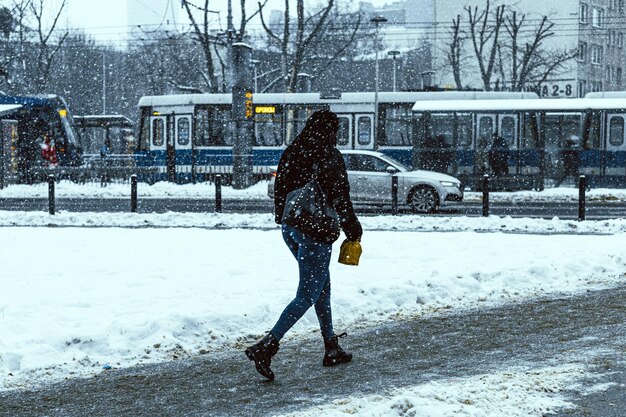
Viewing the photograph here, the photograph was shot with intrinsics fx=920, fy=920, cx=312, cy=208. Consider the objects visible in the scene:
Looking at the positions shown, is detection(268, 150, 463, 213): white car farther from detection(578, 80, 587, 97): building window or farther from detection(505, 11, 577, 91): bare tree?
detection(578, 80, 587, 97): building window

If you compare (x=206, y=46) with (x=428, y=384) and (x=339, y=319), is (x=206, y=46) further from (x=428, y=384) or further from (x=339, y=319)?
(x=428, y=384)

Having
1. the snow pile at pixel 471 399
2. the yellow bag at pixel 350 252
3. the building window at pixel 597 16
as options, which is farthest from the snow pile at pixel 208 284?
the building window at pixel 597 16

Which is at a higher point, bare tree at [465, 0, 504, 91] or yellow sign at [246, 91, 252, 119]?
bare tree at [465, 0, 504, 91]

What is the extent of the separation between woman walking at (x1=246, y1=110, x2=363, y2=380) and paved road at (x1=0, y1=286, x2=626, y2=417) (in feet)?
0.94

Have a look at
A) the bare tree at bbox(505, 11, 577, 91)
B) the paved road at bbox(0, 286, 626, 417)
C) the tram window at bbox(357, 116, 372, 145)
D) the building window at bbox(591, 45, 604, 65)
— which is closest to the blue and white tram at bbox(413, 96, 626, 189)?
the tram window at bbox(357, 116, 372, 145)

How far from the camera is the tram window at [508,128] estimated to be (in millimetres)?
31109

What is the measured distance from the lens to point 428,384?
234 inches

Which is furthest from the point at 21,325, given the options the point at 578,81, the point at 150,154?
the point at 578,81

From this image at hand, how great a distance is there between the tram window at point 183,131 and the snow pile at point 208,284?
19221 mm

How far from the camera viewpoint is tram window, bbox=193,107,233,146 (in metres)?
34.5

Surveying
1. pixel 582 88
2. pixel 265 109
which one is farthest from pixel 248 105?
pixel 582 88

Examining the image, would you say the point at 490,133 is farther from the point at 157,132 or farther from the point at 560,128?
the point at 157,132

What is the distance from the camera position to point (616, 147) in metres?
30.6

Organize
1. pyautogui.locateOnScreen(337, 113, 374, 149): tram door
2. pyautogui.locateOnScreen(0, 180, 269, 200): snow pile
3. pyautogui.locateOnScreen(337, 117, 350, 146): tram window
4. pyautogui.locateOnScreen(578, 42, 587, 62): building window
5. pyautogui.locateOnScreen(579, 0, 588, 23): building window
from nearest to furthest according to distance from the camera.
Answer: pyautogui.locateOnScreen(0, 180, 269, 200): snow pile, pyautogui.locateOnScreen(337, 113, 374, 149): tram door, pyautogui.locateOnScreen(337, 117, 350, 146): tram window, pyautogui.locateOnScreen(578, 42, 587, 62): building window, pyautogui.locateOnScreen(579, 0, 588, 23): building window
